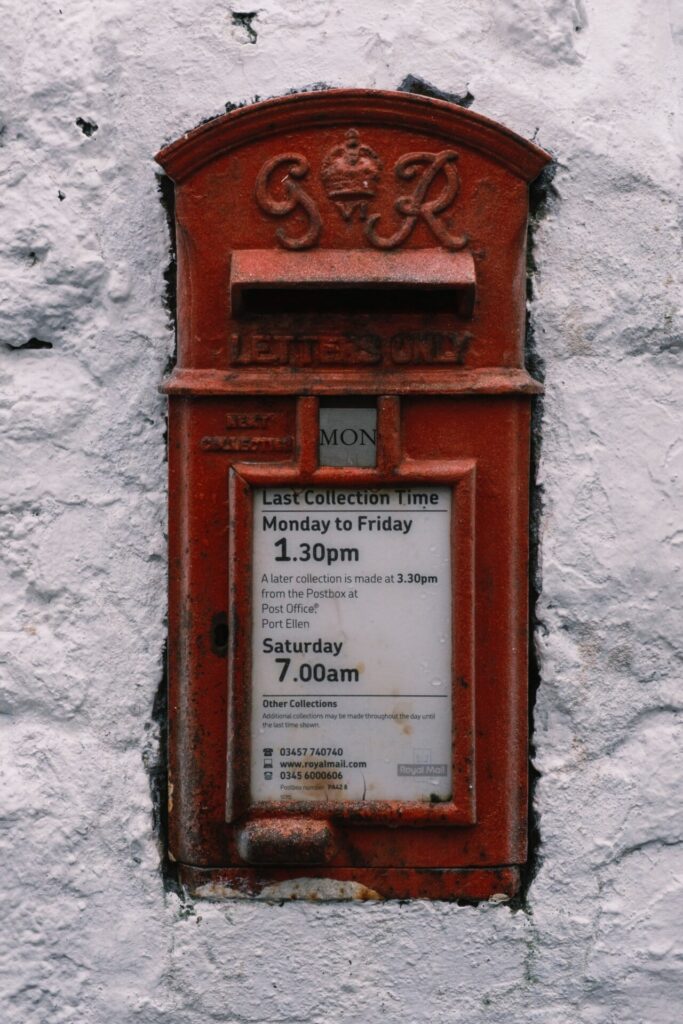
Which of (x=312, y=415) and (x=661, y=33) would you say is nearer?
(x=312, y=415)

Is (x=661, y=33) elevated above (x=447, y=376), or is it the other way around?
(x=661, y=33)

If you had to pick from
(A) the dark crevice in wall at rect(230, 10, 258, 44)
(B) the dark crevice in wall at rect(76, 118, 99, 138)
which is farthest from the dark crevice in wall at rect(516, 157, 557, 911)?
(B) the dark crevice in wall at rect(76, 118, 99, 138)

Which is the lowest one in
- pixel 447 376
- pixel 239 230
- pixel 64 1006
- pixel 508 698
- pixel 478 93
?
pixel 64 1006

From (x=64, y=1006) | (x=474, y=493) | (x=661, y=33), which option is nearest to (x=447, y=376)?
(x=474, y=493)

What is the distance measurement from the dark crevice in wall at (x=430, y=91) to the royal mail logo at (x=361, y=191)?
0.13 m

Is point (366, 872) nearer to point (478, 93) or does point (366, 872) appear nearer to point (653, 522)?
point (653, 522)

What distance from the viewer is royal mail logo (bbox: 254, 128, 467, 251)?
1055mm

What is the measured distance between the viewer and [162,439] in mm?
1146

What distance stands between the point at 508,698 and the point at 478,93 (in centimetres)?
70

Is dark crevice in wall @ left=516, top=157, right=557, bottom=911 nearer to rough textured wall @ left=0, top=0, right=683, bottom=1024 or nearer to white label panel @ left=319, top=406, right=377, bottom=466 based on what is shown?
rough textured wall @ left=0, top=0, right=683, bottom=1024

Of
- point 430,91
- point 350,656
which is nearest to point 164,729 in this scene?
point 350,656

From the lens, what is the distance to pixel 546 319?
114cm

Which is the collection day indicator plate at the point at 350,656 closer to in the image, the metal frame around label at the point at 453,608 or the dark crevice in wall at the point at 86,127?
the metal frame around label at the point at 453,608

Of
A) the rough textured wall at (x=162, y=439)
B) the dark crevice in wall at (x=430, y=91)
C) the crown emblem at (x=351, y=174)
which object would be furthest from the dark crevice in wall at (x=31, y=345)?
the dark crevice in wall at (x=430, y=91)
